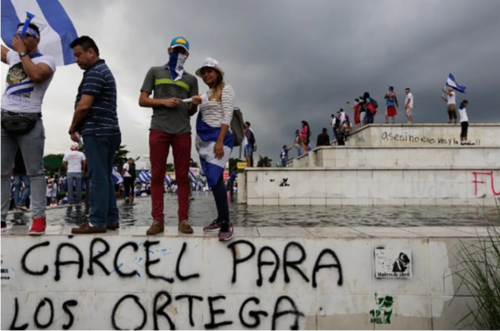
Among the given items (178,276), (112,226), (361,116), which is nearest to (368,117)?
(361,116)

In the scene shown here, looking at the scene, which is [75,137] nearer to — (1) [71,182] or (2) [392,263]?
(2) [392,263]

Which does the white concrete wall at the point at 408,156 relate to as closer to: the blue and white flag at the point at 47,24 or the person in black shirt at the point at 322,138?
the person in black shirt at the point at 322,138

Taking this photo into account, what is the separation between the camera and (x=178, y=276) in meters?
3.46

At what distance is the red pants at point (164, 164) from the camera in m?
3.79

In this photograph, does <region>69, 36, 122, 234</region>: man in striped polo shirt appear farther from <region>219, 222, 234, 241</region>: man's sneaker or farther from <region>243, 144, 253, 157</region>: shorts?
<region>243, 144, 253, 157</region>: shorts

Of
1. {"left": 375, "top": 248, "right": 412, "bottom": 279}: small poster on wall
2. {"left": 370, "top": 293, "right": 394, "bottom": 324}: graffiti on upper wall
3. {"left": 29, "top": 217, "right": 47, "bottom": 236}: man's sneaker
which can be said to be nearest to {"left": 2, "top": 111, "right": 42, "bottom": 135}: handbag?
{"left": 29, "top": 217, "right": 47, "bottom": 236}: man's sneaker

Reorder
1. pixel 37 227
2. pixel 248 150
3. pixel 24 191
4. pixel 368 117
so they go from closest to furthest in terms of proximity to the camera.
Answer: pixel 37 227 → pixel 24 191 → pixel 248 150 → pixel 368 117

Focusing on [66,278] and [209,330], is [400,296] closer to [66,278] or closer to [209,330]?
[209,330]

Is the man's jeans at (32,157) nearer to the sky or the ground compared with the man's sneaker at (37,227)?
nearer to the sky

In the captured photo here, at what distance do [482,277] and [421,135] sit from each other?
16.5 metres

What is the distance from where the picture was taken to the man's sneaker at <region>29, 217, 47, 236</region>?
3525 millimetres

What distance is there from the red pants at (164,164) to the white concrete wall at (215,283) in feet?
1.43

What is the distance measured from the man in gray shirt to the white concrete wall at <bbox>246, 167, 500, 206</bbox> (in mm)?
8123

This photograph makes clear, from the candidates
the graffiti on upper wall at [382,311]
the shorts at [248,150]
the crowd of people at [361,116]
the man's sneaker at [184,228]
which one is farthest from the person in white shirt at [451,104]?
the man's sneaker at [184,228]
